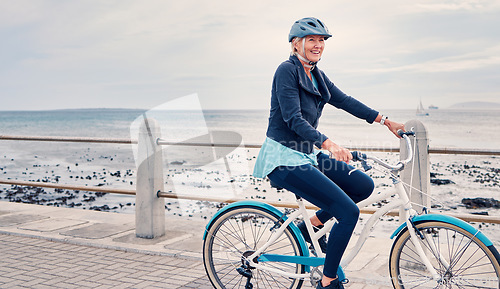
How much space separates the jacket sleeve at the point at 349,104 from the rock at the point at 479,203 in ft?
32.6

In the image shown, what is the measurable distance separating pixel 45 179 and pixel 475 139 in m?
36.0

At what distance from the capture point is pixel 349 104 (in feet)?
11.9

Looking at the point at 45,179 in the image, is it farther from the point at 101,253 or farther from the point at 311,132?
the point at 311,132

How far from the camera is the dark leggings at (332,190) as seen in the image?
10.4ft

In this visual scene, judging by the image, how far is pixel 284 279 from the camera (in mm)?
4027

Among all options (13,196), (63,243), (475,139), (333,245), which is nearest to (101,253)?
(63,243)

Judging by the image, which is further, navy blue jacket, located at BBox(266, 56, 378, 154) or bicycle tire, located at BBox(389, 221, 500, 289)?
navy blue jacket, located at BBox(266, 56, 378, 154)

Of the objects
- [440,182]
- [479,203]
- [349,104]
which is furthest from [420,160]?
[440,182]

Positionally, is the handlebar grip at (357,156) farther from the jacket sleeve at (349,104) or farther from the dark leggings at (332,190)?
the jacket sleeve at (349,104)

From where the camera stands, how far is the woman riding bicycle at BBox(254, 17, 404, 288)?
317 centimetres

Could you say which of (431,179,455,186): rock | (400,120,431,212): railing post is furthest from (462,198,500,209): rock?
(400,120,431,212): railing post

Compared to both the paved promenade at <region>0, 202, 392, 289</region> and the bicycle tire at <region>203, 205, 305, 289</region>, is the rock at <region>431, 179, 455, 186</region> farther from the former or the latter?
the bicycle tire at <region>203, 205, 305, 289</region>

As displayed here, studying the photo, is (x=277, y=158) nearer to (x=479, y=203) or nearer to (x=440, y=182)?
(x=479, y=203)

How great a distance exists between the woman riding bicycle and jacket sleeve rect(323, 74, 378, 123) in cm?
15
